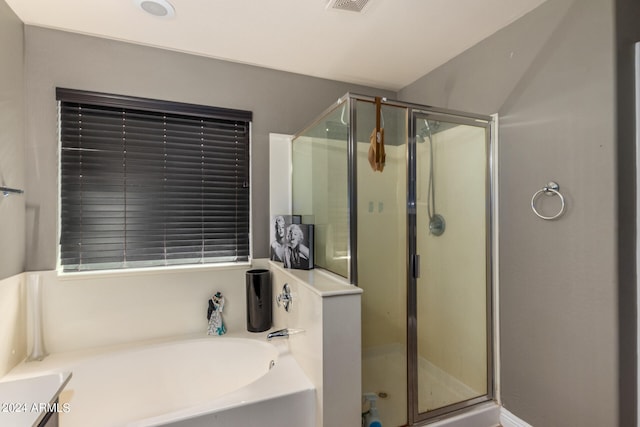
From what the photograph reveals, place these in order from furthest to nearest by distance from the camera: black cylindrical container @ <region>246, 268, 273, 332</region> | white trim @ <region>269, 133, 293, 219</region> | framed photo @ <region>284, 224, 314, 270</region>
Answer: white trim @ <region>269, 133, 293, 219</region>, black cylindrical container @ <region>246, 268, 273, 332</region>, framed photo @ <region>284, 224, 314, 270</region>

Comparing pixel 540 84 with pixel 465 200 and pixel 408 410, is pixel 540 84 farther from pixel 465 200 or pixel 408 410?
pixel 408 410

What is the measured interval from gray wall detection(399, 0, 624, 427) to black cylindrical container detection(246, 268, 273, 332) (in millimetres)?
1485

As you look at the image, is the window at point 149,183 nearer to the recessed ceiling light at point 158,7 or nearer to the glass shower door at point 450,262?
the recessed ceiling light at point 158,7

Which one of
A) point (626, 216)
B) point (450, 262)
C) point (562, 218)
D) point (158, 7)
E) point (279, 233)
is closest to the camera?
point (626, 216)

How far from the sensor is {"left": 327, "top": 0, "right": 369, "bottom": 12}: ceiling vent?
1515 millimetres

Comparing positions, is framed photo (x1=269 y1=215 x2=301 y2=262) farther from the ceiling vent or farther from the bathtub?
the ceiling vent

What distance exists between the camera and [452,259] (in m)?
1.94

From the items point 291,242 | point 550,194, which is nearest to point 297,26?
point 291,242

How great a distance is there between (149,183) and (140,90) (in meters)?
0.60

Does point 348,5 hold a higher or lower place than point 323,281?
higher

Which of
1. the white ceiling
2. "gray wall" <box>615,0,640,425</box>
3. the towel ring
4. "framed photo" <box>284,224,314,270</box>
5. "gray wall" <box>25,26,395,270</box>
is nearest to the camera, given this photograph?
"gray wall" <box>615,0,640,425</box>

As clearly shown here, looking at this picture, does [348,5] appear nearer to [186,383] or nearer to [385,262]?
[385,262]

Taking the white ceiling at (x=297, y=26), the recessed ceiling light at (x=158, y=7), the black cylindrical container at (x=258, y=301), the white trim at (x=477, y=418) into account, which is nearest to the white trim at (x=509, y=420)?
the white trim at (x=477, y=418)

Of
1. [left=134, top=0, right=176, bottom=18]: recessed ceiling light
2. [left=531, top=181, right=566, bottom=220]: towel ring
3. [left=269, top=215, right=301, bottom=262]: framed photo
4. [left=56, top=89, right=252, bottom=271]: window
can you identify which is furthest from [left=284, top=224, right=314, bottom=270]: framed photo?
[left=134, top=0, right=176, bottom=18]: recessed ceiling light
